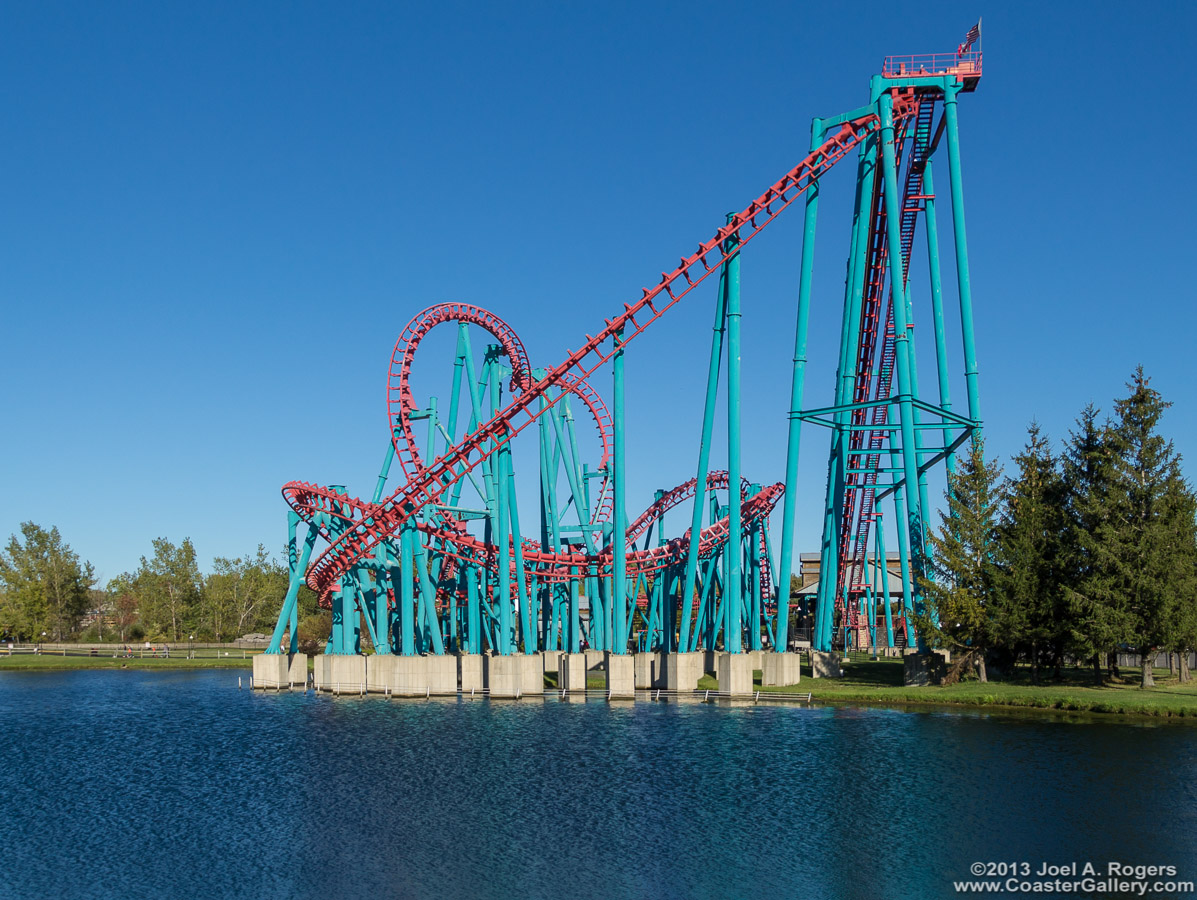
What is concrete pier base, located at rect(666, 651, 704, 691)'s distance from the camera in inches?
1528

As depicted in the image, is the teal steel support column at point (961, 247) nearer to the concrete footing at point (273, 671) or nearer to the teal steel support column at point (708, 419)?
the teal steel support column at point (708, 419)

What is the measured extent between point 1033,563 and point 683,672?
12.6 meters

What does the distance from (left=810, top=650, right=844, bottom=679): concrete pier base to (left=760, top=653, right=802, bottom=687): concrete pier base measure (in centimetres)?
331

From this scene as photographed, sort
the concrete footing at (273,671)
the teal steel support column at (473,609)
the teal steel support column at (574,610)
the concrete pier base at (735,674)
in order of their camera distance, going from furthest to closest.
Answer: the teal steel support column at (574,610), the concrete footing at (273,671), the teal steel support column at (473,609), the concrete pier base at (735,674)

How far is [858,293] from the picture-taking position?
42.0 m

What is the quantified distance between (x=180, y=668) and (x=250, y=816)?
172 feet

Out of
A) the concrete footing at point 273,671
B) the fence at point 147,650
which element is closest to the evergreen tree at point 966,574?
the concrete footing at point 273,671

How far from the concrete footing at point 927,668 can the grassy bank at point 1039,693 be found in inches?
29.4

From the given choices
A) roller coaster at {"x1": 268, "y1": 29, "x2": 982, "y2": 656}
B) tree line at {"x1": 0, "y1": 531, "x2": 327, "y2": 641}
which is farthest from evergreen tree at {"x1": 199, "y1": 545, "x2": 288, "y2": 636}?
roller coaster at {"x1": 268, "y1": 29, "x2": 982, "y2": 656}

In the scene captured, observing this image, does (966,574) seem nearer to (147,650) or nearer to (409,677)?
(409,677)

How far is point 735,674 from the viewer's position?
36.2m

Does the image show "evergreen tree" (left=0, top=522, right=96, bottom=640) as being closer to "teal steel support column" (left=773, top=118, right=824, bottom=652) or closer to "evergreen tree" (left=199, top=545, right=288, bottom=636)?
"evergreen tree" (left=199, top=545, right=288, bottom=636)

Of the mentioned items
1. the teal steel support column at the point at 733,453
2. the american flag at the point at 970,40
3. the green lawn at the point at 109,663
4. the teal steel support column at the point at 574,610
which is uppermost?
the american flag at the point at 970,40

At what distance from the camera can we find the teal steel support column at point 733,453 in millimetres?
36719
